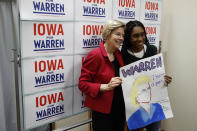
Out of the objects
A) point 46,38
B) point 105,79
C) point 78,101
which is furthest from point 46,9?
point 78,101

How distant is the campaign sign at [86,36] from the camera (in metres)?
1.45

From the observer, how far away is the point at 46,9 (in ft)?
4.14

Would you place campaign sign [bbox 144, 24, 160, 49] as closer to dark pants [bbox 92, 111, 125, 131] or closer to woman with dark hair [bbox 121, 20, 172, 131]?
woman with dark hair [bbox 121, 20, 172, 131]

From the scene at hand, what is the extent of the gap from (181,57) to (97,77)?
153 cm

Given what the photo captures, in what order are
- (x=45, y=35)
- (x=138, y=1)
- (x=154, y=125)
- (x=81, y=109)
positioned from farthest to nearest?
(x=138, y=1) < (x=154, y=125) < (x=81, y=109) < (x=45, y=35)

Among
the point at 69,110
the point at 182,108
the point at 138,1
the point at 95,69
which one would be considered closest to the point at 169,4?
the point at 138,1

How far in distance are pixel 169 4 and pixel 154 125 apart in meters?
1.60

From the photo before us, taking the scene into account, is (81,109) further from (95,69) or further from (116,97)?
(95,69)

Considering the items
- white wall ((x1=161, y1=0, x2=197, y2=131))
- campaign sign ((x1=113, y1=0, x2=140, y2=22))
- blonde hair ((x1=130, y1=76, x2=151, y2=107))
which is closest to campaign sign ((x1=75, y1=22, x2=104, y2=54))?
campaign sign ((x1=113, y1=0, x2=140, y2=22))

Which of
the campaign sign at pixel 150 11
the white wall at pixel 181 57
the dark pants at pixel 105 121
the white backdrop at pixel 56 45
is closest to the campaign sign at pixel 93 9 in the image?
the white backdrop at pixel 56 45

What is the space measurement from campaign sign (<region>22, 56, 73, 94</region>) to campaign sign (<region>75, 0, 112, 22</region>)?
34 centimetres

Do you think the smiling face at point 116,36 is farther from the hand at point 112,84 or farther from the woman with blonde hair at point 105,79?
the hand at point 112,84

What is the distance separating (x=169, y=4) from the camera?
8.20 feet

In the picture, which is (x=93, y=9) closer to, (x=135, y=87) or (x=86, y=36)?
(x=86, y=36)
